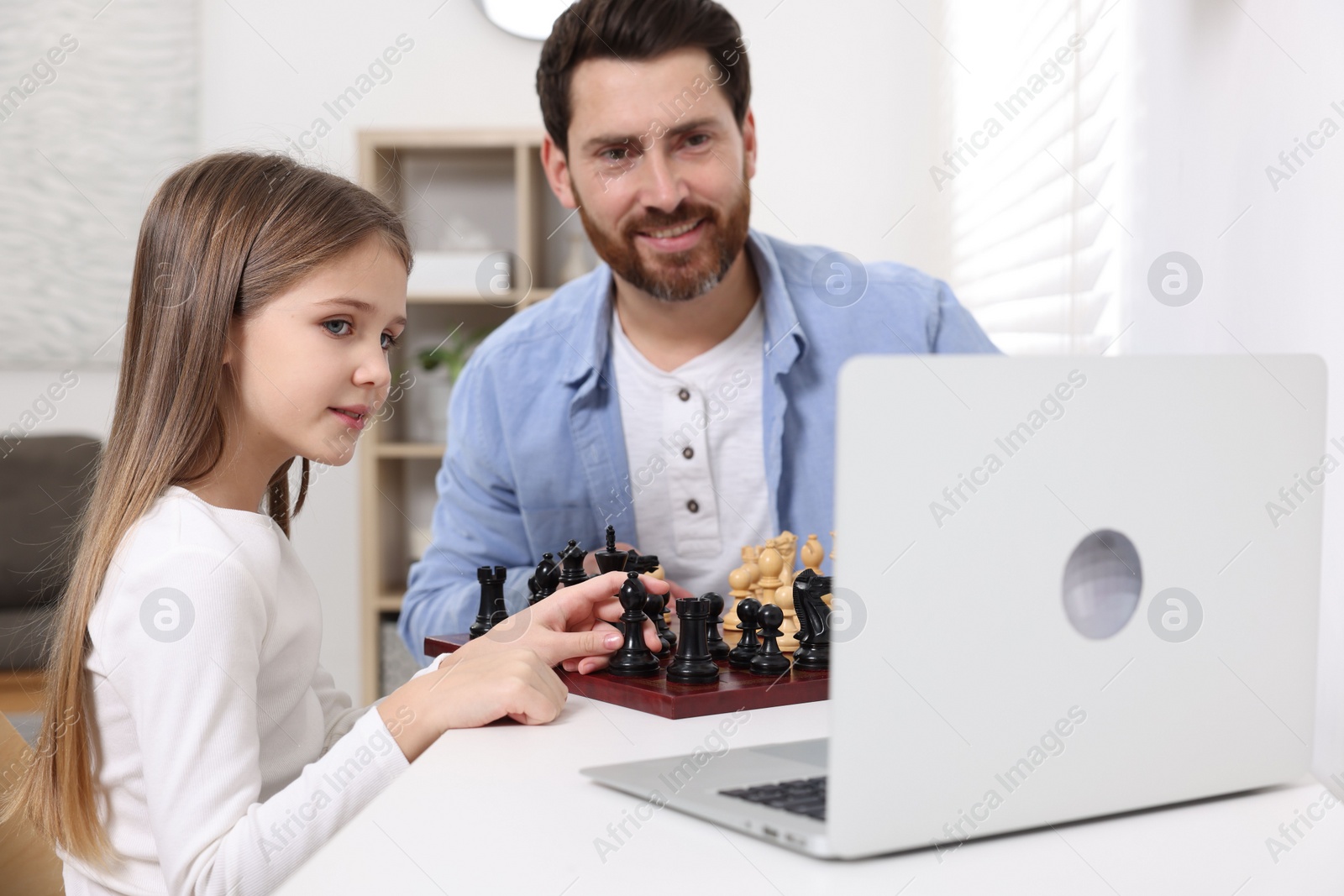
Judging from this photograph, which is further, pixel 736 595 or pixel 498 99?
pixel 498 99

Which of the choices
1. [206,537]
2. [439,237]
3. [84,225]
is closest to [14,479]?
[84,225]

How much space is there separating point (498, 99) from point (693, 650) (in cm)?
295

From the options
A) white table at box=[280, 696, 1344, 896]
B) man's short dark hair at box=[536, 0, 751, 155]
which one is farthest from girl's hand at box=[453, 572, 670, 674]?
man's short dark hair at box=[536, 0, 751, 155]

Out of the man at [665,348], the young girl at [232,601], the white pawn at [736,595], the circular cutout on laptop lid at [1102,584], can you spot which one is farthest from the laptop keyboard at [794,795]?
the man at [665,348]

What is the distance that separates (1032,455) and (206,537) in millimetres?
717

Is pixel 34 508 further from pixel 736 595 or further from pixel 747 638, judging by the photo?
pixel 747 638

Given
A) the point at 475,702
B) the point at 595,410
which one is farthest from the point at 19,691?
the point at 475,702

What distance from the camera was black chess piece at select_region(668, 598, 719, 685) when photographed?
1089mm

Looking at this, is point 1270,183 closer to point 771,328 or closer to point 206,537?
point 771,328

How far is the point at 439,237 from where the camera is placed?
3682 mm

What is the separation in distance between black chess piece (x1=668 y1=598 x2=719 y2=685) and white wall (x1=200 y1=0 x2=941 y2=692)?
2428 mm

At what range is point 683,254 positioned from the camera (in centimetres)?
188

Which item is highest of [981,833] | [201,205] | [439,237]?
[439,237]

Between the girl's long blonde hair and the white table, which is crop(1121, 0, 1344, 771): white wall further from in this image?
the girl's long blonde hair
